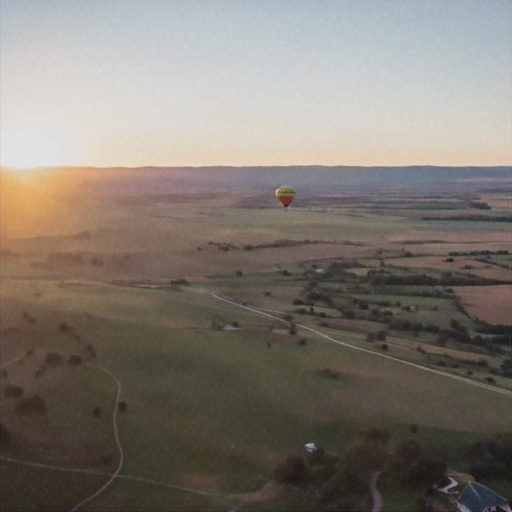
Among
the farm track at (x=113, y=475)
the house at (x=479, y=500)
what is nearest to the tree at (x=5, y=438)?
the farm track at (x=113, y=475)

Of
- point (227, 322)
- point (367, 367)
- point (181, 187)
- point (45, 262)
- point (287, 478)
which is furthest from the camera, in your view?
point (181, 187)

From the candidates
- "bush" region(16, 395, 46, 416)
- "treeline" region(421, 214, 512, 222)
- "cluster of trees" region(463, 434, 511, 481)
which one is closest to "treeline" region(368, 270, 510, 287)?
"cluster of trees" region(463, 434, 511, 481)

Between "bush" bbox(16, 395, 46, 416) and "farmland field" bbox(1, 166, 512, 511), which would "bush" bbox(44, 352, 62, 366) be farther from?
"bush" bbox(16, 395, 46, 416)

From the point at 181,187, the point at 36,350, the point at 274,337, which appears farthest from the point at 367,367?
the point at 181,187

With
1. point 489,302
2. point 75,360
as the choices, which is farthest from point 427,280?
point 75,360

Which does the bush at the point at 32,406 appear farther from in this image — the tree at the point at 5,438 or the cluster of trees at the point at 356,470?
the cluster of trees at the point at 356,470

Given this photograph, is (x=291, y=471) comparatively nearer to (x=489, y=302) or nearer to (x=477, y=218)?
(x=489, y=302)

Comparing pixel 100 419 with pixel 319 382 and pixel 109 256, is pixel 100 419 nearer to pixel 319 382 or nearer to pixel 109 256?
pixel 319 382
